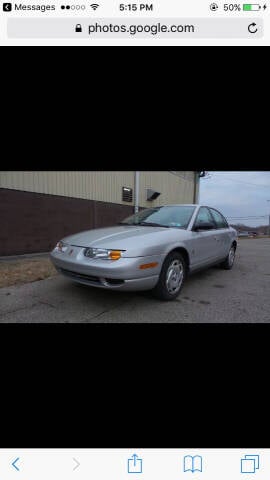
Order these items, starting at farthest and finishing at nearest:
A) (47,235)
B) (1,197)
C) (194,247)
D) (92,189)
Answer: (92,189) → (47,235) → (1,197) → (194,247)

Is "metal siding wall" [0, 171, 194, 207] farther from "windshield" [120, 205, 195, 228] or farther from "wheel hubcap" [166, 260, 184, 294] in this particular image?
"wheel hubcap" [166, 260, 184, 294]

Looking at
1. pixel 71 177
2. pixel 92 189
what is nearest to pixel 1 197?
pixel 71 177

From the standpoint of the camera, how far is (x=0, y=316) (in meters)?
2.39

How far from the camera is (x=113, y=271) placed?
2.26 m

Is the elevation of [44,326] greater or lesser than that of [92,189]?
lesser

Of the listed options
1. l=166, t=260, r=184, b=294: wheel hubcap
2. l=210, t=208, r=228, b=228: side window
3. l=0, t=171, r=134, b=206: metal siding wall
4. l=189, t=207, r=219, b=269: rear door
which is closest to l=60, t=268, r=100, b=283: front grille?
l=166, t=260, r=184, b=294: wheel hubcap

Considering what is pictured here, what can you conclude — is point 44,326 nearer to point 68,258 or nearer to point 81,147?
point 68,258

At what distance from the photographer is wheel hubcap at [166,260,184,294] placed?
2.76m

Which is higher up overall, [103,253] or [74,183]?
[74,183]

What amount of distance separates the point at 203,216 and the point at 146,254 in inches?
71.3

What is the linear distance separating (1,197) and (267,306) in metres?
6.00

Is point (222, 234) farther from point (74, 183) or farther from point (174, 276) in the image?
point (74, 183)

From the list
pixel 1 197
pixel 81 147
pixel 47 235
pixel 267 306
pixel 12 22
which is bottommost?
pixel 267 306
